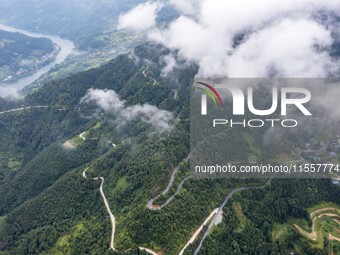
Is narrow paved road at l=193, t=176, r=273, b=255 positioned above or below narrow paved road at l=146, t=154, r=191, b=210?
below

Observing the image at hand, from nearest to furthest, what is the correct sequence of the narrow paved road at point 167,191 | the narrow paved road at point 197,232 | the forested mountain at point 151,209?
the narrow paved road at point 197,232
the forested mountain at point 151,209
the narrow paved road at point 167,191

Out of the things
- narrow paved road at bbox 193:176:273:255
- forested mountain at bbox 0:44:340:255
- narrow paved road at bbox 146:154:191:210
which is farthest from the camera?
narrow paved road at bbox 146:154:191:210

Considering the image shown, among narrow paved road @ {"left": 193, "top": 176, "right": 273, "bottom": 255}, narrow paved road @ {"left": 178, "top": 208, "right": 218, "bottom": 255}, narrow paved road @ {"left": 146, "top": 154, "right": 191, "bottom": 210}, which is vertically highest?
narrow paved road @ {"left": 146, "top": 154, "right": 191, "bottom": 210}

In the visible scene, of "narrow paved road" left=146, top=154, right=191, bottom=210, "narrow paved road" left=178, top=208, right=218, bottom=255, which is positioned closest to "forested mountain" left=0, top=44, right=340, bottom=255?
"narrow paved road" left=178, top=208, right=218, bottom=255

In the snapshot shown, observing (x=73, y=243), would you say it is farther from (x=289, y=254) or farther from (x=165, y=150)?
(x=289, y=254)

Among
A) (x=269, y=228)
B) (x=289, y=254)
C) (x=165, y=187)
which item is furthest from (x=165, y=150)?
(x=289, y=254)

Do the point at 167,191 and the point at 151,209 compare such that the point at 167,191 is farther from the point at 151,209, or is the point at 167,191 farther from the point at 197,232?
the point at 197,232

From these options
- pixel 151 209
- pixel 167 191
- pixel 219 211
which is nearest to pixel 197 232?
pixel 219 211

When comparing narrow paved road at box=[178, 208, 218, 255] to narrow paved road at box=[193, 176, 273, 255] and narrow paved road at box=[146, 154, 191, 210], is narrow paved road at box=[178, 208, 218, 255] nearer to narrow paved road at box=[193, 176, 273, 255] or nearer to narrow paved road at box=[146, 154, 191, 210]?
narrow paved road at box=[193, 176, 273, 255]

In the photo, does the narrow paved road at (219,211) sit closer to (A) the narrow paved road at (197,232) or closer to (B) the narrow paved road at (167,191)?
(A) the narrow paved road at (197,232)

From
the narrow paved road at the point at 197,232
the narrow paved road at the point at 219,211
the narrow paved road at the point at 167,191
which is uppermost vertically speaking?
the narrow paved road at the point at 167,191

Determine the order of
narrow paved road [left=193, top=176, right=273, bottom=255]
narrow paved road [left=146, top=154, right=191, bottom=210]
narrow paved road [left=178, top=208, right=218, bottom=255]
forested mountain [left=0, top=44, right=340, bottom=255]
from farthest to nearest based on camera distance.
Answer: narrow paved road [left=146, top=154, right=191, bottom=210] → narrow paved road [left=193, top=176, right=273, bottom=255] → forested mountain [left=0, top=44, right=340, bottom=255] → narrow paved road [left=178, top=208, right=218, bottom=255]

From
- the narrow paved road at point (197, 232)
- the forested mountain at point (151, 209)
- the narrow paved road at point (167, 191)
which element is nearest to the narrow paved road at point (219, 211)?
the narrow paved road at point (197, 232)

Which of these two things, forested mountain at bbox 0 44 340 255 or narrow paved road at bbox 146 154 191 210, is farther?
narrow paved road at bbox 146 154 191 210
